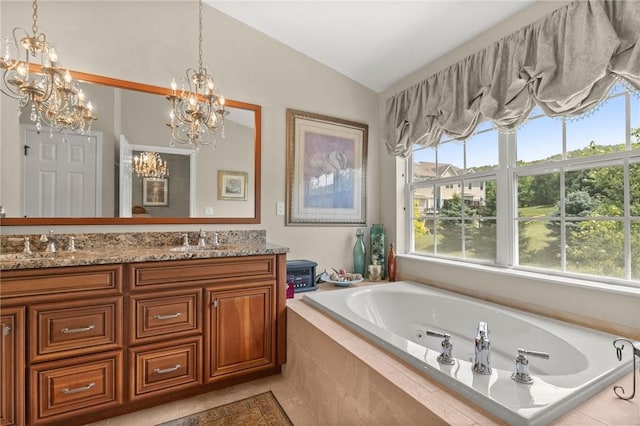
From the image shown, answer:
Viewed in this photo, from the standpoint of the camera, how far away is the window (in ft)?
5.11

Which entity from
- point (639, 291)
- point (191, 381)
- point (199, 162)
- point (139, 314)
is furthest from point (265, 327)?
point (639, 291)

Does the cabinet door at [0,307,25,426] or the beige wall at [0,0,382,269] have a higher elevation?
the beige wall at [0,0,382,269]

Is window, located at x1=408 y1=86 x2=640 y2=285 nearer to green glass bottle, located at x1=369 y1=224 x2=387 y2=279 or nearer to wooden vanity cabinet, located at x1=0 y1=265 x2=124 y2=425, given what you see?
green glass bottle, located at x1=369 y1=224 x2=387 y2=279

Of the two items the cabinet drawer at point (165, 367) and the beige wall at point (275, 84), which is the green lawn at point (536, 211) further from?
the cabinet drawer at point (165, 367)

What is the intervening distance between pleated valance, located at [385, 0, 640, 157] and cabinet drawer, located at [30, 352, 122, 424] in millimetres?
2517

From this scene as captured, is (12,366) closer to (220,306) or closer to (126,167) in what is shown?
(220,306)

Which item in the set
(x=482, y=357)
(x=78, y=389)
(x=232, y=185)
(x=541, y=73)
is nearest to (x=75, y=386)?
(x=78, y=389)

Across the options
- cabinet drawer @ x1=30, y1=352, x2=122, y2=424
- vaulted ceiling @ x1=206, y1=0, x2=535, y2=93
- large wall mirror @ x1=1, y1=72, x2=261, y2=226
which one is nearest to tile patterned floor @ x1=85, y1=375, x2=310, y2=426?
cabinet drawer @ x1=30, y1=352, x2=122, y2=424

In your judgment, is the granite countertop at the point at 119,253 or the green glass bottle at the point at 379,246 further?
the green glass bottle at the point at 379,246

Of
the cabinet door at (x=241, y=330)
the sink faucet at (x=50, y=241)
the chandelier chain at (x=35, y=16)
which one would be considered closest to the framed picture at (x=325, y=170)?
the cabinet door at (x=241, y=330)

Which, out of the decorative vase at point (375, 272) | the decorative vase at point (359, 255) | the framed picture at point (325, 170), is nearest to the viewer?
the framed picture at point (325, 170)

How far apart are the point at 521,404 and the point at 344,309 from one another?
106cm

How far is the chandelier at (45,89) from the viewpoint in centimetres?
160

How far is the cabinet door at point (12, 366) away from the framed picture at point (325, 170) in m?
1.68
